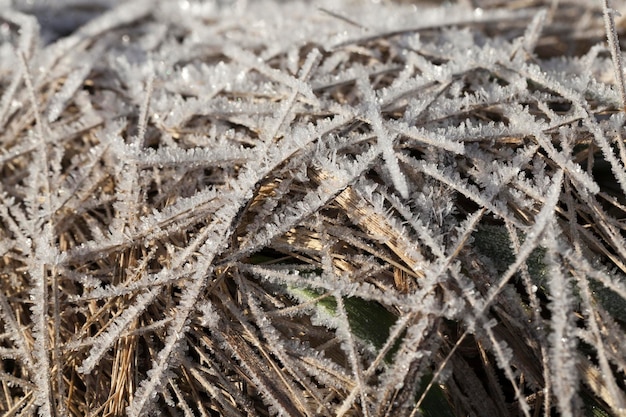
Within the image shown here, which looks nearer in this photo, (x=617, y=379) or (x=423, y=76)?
(x=617, y=379)

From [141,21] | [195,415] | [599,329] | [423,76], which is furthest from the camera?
[141,21]

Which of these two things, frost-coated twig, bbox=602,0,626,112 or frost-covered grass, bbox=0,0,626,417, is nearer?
frost-covered grass, bbox=0,0,626,417

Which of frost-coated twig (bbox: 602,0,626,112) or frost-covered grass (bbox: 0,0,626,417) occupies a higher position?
frost-coated twig (bbox: 602,0,626,112)

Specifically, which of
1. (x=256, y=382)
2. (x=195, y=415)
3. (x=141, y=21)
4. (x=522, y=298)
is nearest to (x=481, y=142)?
(x=522, y=298)

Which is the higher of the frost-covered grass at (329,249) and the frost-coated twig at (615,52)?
the frost-coated twig at (615,52)

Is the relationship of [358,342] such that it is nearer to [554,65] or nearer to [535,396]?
[535,396]

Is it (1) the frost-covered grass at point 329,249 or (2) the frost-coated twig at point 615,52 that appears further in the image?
(2) the frost-coated twig at point 615,52

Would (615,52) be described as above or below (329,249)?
above

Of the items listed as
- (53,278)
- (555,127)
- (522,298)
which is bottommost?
(522,298)
